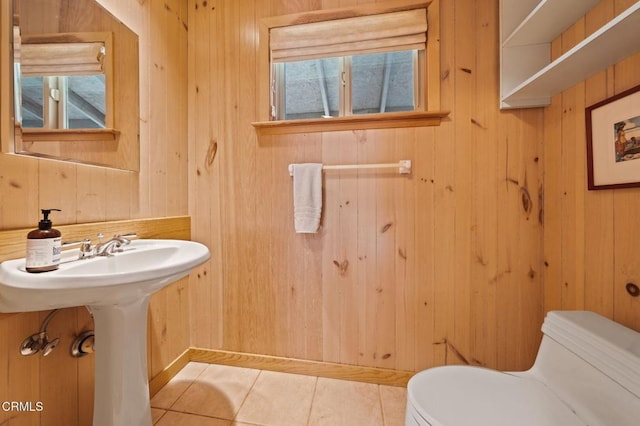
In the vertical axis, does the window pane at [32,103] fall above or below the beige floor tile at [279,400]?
above

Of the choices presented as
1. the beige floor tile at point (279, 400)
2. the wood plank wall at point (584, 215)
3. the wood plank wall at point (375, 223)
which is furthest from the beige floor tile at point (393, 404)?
the wood plank wall at point (584, 215)

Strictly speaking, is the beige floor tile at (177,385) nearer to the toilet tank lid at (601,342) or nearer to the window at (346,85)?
the window at (346,85)

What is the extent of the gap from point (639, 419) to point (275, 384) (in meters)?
1.34

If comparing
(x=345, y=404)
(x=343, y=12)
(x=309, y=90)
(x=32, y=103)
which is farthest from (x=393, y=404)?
(x=343, y=12)

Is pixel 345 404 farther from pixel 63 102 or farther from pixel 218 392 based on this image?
pixel 63 102

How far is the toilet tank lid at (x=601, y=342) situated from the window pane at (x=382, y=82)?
1.16 metres

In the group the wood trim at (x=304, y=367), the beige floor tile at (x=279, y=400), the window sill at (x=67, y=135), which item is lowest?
the beige floor tile at (x=279, y=400)

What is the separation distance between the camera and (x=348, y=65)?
1.44 meters

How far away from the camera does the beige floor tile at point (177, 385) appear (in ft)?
4.05

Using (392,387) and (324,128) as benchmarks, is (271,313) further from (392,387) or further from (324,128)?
(324,128)

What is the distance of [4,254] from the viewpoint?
28.4 inches

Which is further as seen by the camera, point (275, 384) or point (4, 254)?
point (275, 384)

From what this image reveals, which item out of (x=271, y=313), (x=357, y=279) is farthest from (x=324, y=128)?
(x=271, y=313)

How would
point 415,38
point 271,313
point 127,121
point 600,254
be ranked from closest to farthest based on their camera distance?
point 600,254 < point 127,121 < point 415,38 < point 271,313
